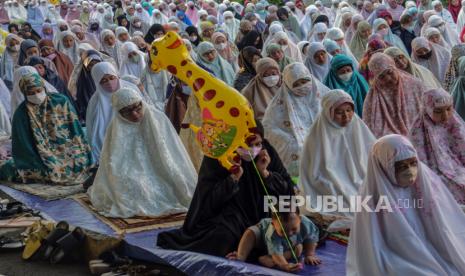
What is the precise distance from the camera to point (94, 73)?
27.7 feet

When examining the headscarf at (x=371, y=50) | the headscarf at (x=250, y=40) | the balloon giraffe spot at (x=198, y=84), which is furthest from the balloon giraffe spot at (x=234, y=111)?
the headscarf at (x=250, y=40)

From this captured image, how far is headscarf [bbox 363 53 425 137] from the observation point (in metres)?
6.98

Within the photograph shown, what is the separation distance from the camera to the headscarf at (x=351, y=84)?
8238 millimetres

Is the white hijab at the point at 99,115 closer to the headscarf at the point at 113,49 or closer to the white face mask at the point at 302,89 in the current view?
the white face mask at the point at 302,89

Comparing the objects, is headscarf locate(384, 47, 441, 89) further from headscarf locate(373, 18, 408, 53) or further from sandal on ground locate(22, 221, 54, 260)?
sandal on ground locate(22, 221, 54, 260)

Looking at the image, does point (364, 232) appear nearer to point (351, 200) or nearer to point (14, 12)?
point (351, 200)

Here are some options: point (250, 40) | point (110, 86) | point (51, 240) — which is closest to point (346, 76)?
point (110, 86)

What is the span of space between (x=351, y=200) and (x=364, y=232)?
1492 mm

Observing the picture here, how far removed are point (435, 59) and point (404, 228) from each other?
19.5 feet

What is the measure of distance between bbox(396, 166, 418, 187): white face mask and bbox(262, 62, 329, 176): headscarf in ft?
9.15

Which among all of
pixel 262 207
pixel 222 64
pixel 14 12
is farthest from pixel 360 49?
pixel 14 12

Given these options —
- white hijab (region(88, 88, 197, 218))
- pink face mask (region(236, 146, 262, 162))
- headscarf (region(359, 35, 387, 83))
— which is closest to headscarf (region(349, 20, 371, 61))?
headscarf (region(359, 35, 387, 83))

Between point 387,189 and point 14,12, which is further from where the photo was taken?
point 14,12

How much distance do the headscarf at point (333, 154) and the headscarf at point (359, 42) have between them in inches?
260
